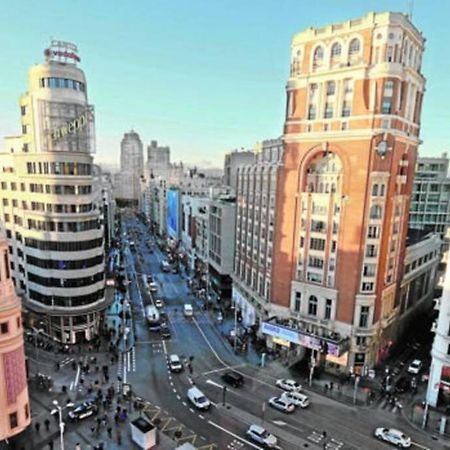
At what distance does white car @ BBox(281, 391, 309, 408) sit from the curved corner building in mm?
37528

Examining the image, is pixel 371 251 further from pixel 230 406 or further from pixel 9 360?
pixel 9 360

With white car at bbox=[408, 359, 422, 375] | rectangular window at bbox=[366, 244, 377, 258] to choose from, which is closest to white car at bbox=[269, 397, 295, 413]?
white car at bbox=[408, 359, 422, 375]

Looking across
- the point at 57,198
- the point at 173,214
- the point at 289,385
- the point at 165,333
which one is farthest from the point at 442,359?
the point at 173,214

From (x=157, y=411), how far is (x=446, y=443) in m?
35.1

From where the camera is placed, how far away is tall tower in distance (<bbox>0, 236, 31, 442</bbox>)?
34.2m

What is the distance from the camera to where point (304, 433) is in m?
43.5

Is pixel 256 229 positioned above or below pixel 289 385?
above

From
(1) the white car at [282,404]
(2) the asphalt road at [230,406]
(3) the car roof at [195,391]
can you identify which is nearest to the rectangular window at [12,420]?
(2) the asphalt road at [230,406]

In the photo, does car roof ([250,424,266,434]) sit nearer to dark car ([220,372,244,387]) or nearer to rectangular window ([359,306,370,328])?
dark car ([220,372,244,387])

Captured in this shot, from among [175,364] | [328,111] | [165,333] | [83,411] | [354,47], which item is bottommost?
[165,333]

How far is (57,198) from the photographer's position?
61.5 m

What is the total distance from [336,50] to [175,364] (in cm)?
5492

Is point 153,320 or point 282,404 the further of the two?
point 153,320

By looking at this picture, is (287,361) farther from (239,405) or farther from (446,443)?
(446,443)
